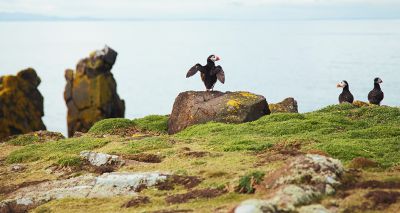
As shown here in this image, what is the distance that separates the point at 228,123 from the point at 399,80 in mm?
174826

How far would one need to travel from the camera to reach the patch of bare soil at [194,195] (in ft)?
43.5

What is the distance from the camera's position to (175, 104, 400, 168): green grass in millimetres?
17484

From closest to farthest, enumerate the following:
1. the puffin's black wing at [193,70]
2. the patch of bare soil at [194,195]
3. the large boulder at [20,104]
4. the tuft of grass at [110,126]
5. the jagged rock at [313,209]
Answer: the jagged rock at [313,209] < the patch of bare soil at [194,195] < the puffin's black wing at [193,70] < the tuft of grass at [110,126] < the large boulder at [20,104]

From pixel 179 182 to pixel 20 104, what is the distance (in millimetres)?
40741

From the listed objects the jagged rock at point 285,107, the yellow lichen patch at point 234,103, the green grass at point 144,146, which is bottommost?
the green grass at point 144,146

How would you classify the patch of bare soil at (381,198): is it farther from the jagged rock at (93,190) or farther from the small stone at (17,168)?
the small stone at (17,168)

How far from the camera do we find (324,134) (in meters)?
22.2

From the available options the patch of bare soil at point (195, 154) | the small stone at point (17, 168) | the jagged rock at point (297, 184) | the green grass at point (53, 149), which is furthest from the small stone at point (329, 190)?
the green grass at point (53, 149)

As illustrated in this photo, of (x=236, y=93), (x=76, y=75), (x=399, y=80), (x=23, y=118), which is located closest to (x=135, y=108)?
(x=399, y=80)

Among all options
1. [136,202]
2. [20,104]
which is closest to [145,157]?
[136,202]

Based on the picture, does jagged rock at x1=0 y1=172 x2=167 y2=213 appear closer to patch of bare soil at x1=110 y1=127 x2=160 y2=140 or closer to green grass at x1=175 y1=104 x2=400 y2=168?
green grass at x1=175 y1=104 x2=400 y2=168

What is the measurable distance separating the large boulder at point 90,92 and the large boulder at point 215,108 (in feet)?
108

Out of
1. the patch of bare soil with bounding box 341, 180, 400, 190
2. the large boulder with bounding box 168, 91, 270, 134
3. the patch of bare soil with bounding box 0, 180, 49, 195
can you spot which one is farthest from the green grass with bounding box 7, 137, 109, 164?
the patch of bare soil with bounding box 341, 180, 400, 190

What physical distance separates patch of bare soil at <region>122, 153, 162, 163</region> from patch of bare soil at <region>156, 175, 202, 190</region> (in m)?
3.59
